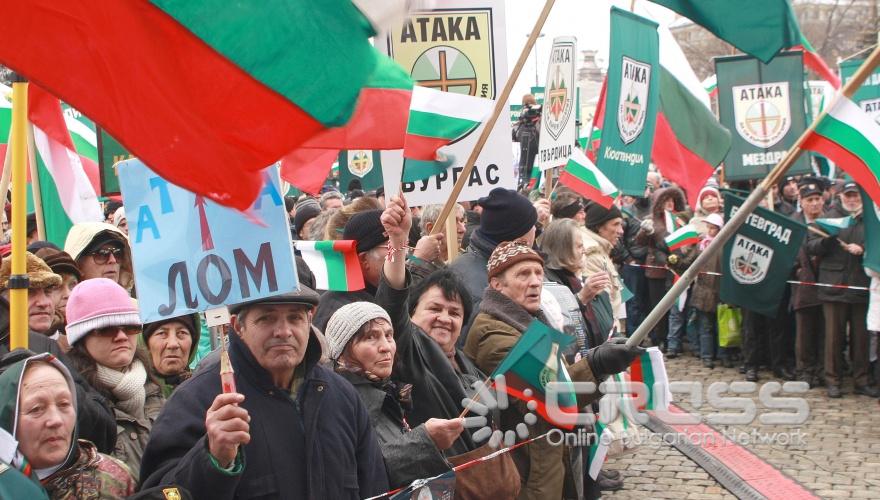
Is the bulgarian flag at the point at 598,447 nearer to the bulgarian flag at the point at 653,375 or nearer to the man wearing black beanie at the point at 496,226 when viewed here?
the bulgarian flag at the point at 653,375

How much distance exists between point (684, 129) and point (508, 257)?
366 cm

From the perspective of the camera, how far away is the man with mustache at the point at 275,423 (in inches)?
148

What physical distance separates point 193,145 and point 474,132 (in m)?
3.83

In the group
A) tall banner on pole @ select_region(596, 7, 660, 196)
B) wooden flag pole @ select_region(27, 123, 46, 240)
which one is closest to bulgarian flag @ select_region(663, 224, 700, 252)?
tall banner on pole @ select_region(596, 7, 660, 196)

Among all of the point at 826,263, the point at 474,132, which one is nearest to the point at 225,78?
the point at 474,132

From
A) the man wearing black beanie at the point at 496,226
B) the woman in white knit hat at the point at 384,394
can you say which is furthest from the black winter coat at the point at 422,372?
the man wearing black beanie at the point at 496,226

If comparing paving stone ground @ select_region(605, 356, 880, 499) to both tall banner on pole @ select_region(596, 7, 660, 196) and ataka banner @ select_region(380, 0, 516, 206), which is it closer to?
tall banner on pole @ select_region(596, 7, 660, 196)

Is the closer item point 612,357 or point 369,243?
point 612,357

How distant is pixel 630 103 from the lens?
8867mm

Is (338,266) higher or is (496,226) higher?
(496,226)

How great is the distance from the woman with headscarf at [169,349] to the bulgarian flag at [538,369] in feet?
4.55

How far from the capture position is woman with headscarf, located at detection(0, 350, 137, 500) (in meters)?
3.49

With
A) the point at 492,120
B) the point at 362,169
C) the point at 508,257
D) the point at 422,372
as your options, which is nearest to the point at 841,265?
the point at 362,169

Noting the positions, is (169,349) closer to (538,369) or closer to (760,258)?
(538,369)
